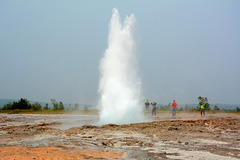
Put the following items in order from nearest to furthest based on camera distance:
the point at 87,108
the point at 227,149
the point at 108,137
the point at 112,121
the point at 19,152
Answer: the point at 19,152 → the point at 227,149 → the point at 108,137 → the point at 112,121 → the point at 87,108

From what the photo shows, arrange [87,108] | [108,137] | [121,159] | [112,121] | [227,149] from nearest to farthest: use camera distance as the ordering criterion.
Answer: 1. [121,159]
2. [227,149]
3. [108,137]
4. [112,121]
5. [87,108]

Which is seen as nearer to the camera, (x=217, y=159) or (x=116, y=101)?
(x=217, y=159)

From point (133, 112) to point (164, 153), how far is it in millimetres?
14082

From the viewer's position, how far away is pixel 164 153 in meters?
7.90

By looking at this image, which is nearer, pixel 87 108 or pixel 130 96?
pixel 130 96

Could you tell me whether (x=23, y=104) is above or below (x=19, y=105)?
above

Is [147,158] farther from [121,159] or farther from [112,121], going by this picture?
[112,121]

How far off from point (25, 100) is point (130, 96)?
32.2 metres

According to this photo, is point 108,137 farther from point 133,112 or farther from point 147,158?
point 133,112

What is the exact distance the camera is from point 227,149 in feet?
28.2

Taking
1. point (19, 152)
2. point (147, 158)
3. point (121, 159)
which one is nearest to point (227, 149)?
point (147, 158)

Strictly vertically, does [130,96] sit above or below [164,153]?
above

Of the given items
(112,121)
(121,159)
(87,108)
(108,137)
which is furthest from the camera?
(87,108)

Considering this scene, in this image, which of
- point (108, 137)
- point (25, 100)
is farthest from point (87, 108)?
point (108, 137)
